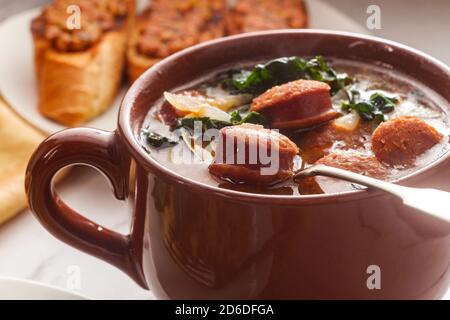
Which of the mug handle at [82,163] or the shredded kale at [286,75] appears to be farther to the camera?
the shredded kale at [286,75]

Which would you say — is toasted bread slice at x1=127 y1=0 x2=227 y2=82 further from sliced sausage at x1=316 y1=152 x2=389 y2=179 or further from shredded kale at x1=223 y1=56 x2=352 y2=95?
sliced sausage at x1=316 y1=152 x2=389 y2=179

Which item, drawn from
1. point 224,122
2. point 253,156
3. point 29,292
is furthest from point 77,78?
point 253,156

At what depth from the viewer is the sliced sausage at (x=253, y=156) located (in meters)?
1.04

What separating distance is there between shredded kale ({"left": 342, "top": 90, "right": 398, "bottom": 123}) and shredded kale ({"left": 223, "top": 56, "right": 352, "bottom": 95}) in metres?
0.04

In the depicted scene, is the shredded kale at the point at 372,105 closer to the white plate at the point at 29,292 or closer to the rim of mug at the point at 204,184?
the rim of mug at the point at 204,184

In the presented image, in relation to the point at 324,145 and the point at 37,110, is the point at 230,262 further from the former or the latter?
the point at 37,110

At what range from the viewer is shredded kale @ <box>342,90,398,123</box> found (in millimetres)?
1207

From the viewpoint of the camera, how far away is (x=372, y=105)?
1226 mm

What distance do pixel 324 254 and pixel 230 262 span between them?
13 centimetres

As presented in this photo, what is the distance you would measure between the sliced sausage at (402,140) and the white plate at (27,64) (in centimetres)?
96

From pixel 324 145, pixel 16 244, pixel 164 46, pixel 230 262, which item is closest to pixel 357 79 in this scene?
pixel 324 145

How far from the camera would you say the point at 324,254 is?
1.03 m

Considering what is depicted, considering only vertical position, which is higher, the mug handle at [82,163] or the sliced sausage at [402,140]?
the sliced sausage at [402,140]

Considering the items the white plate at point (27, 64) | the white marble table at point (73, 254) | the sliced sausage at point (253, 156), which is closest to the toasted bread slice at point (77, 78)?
the white plate at point (27, 64)
